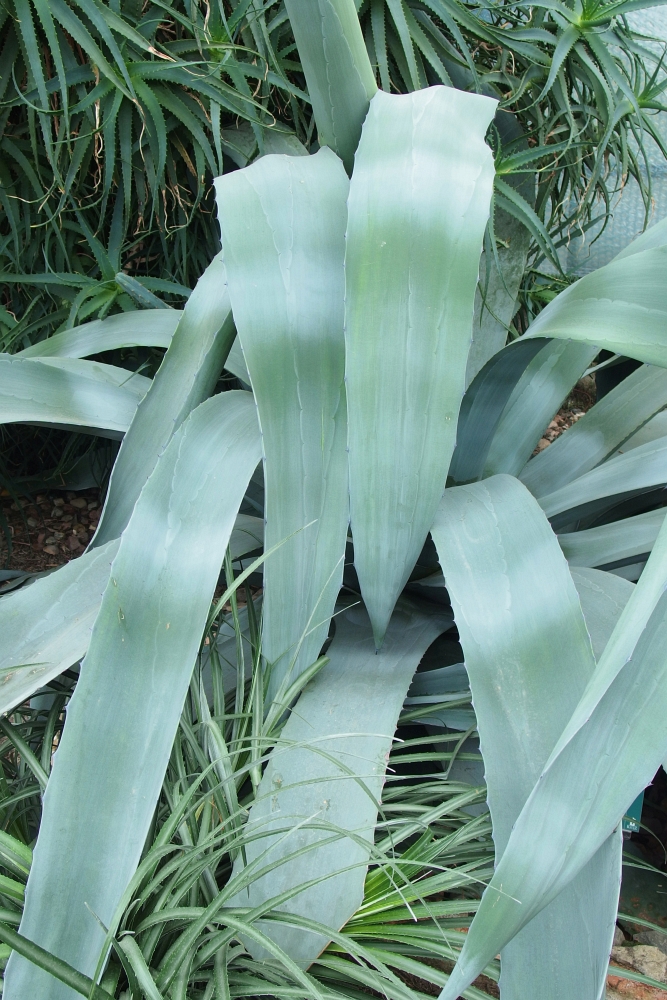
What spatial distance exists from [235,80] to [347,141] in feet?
1.40

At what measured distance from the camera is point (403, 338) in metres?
0.58

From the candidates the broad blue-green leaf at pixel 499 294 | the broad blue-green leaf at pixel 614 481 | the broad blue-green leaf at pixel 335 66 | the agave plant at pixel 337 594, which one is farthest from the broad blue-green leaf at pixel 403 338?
the broad blue-green leaf at pixel 499 294

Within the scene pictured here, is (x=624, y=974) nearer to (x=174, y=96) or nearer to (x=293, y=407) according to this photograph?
(x=293, y=407)

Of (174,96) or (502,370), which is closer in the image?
(502,370)

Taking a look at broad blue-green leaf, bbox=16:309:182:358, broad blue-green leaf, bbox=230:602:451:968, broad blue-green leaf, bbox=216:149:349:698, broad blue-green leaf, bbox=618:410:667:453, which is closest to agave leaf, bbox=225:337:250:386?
broad blue-green leaf, bbox=16:309:182:358

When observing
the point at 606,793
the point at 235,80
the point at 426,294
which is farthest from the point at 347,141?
the point at 606,793

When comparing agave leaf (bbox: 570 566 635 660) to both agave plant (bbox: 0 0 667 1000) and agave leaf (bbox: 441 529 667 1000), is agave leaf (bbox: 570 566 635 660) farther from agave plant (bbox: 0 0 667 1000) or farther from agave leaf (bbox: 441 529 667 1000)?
agave leaf (bbox: 441 529 667 1000)

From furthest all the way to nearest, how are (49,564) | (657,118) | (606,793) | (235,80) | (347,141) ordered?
(657,118) < (49,564) < (235,80) < (347,141) < (606,793)

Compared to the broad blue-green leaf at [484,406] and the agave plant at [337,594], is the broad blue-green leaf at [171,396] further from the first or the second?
the broad blue-green leaf at [484,406]

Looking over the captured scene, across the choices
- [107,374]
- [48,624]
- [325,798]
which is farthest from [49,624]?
[107,374]

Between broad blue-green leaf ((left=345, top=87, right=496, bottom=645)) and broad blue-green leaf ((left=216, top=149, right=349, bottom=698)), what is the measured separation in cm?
4

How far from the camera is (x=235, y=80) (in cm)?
104

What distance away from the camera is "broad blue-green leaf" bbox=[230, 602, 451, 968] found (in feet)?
1.64

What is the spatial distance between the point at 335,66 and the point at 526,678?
1.58ft
